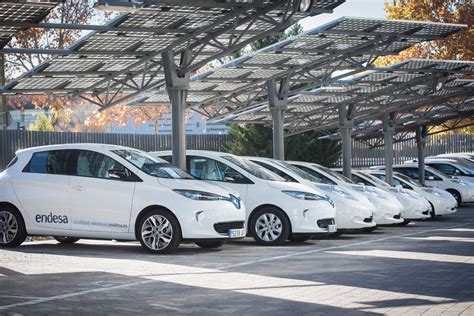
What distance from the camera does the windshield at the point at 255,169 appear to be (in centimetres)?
1838

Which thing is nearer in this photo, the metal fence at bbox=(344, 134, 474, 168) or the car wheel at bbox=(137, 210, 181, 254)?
the car wheel at bbox=(137, 210, 181, 254)

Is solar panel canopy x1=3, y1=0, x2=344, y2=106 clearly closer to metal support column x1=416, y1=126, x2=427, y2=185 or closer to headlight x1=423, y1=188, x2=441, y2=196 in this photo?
headlight x1=423, y1=188, x2=441, y2=196

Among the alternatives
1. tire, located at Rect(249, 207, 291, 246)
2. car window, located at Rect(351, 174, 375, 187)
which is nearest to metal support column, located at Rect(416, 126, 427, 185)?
car window, located at Rect(351, 174, 375, 187)

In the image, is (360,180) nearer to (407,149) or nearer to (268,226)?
(268,226)

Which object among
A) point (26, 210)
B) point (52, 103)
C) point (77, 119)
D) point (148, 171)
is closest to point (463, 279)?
point (148, 171)

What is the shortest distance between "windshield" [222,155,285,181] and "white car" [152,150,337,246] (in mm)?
30

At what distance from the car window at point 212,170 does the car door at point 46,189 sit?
3.04m

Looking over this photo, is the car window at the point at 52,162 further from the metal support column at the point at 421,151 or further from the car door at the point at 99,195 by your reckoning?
the metal support column at the point at 421,151

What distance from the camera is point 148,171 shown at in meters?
16.1

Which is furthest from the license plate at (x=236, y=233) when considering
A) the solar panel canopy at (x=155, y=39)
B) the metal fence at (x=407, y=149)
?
the metal fence at (x=407, y=149)

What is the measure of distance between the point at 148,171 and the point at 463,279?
5.82 metres

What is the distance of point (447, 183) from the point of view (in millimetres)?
34656

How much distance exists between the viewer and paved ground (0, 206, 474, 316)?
10.0m

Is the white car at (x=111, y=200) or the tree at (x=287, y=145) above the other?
the tree at (x=287, y=145)
